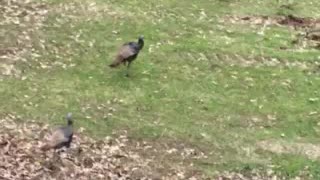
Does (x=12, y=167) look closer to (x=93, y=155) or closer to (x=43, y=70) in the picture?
(x=93, y=155)

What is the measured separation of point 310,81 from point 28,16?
19.5ft

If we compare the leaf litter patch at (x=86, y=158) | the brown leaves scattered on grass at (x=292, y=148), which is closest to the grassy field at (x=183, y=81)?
the brown leaves scattered on grass at (x=292, y=148)

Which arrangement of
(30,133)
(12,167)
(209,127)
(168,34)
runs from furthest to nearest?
(168,34)
(209,127)
(30,133)
(12,167)

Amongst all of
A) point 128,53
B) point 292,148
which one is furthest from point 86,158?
point 292,148

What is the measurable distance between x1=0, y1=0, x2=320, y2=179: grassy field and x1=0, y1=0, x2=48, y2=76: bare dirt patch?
12cm

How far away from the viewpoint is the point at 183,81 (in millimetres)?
14094

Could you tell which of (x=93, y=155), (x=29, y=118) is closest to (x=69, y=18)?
(x=29, y=118)

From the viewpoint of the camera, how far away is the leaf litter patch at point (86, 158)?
1068 centimetres

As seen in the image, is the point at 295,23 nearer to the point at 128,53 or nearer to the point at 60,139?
the point at 128,53

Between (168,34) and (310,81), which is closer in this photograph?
(310,81)

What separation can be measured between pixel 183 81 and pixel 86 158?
351cm

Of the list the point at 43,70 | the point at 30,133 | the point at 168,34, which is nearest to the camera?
the point at 30,133

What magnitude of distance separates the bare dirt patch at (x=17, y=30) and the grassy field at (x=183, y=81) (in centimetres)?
12

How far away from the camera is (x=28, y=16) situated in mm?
16266
